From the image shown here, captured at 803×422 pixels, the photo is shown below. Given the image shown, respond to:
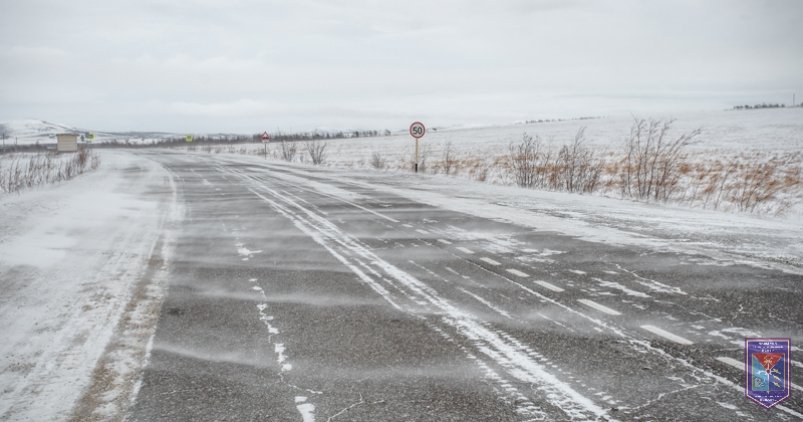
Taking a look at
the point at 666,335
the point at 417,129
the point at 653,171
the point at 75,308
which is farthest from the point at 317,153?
the point at 666,335

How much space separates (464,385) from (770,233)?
23.6ft

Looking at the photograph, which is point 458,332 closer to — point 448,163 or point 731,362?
point 731,362

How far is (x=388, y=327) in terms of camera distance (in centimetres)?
442

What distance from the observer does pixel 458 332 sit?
168 inches

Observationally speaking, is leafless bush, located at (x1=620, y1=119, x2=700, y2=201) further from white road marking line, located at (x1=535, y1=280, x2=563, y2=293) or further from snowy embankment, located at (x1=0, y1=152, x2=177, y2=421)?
snowy embankment, located at (x1=0, y1=152, x2=177, y2=421)

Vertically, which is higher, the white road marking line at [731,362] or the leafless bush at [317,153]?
the leafless bush at [317,153]

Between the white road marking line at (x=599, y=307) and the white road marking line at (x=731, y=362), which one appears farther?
the white road marking line at (x=599, y=307)

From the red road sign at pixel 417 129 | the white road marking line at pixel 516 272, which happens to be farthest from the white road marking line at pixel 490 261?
the red road sign at pixel 417 129

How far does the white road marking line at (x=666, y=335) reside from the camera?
13.1 ft

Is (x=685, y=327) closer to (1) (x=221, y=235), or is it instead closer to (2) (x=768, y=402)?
(2) (x=768, y=402)

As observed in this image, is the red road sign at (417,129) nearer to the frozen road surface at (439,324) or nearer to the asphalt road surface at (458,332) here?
the frozen road surface at (439,324)

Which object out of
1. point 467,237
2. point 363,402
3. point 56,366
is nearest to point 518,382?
point 363,402

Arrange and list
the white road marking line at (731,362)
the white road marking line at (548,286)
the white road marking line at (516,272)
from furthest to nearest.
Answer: the white road marking line at (516,272), the white road marking line at (548,286), the white road marking line at (731,362)

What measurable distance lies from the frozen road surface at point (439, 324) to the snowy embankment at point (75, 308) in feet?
0.09
